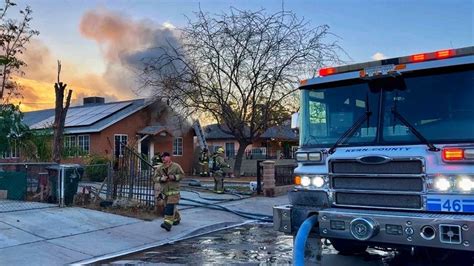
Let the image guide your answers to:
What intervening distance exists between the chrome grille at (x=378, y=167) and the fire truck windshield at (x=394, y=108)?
0.81 feet

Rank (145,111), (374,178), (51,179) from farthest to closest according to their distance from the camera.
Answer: (145,111) → (51,179) → (374,178)

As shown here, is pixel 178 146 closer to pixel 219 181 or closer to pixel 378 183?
pixel 219 181

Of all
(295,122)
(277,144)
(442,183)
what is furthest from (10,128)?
(277,144)

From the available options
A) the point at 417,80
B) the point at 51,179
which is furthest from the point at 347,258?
the point at 51,179

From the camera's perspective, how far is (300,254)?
5141 mm

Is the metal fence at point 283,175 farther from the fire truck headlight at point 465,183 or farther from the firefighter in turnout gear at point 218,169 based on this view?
the fire truck headlight at point 465,183

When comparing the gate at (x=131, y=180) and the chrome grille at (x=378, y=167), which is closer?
the chrome grille at (x=378, y=167)

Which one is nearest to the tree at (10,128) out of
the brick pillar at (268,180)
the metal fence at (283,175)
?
the brick pillar at (268,180)

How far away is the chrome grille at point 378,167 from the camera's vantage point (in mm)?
4809

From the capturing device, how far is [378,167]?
16.6 feet

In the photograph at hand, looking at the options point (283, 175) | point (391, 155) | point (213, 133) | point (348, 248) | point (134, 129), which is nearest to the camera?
point (391, 155)

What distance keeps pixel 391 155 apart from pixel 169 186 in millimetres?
5655

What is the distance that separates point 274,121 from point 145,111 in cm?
954

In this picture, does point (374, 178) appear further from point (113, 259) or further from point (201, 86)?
point (201, 86)
